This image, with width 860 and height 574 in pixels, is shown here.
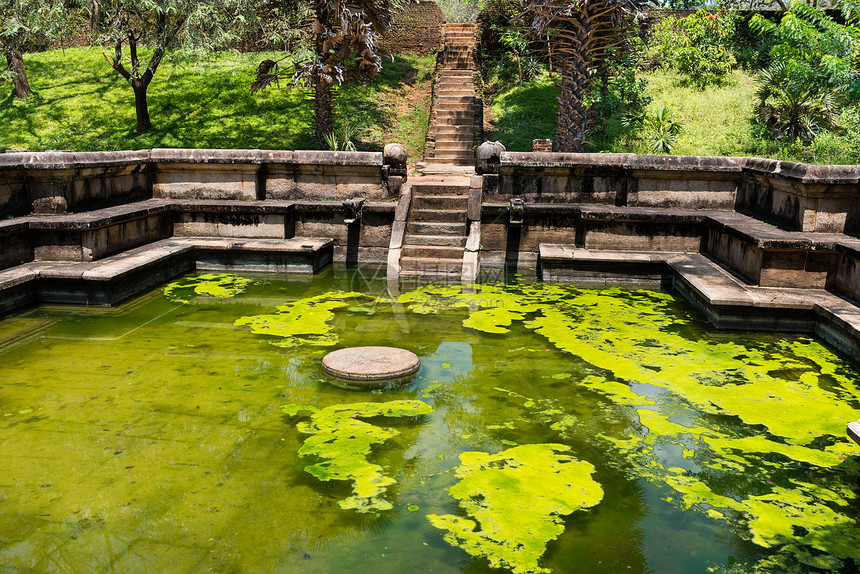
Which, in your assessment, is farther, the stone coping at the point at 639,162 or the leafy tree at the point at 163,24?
the leafy tree at the point at 163,24

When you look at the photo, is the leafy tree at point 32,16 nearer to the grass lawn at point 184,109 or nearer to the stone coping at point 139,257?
the grass lawn at point 184,109

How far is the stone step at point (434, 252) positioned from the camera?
9969 millimetres

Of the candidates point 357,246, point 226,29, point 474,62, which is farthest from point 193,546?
point 474,62

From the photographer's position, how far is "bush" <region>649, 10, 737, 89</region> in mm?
20562

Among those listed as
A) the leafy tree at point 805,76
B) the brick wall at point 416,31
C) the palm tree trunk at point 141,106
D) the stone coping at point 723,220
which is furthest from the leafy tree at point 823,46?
the palm tree trunk at point 141,106

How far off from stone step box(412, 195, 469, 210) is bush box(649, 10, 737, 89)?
13446 mm

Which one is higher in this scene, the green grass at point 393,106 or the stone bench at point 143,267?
the green grass at point 393,106

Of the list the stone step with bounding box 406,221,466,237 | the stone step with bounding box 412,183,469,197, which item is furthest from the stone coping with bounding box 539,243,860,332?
the stone step with bounding box 412,183,469,197

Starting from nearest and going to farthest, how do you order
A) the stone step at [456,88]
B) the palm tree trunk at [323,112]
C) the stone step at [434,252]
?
the stone step at [434,252]
the palm tree trunk at [323,112]
the stone step at [456,88]

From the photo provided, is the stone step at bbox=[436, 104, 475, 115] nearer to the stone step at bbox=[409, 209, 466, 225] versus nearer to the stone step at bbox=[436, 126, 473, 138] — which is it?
the stone step at bbox=[436, 126, 473, 138]

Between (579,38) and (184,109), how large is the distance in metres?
11.6

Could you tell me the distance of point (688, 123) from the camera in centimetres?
1834

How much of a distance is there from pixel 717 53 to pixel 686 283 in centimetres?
1544

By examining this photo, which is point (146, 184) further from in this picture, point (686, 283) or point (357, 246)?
point (686, 283)
